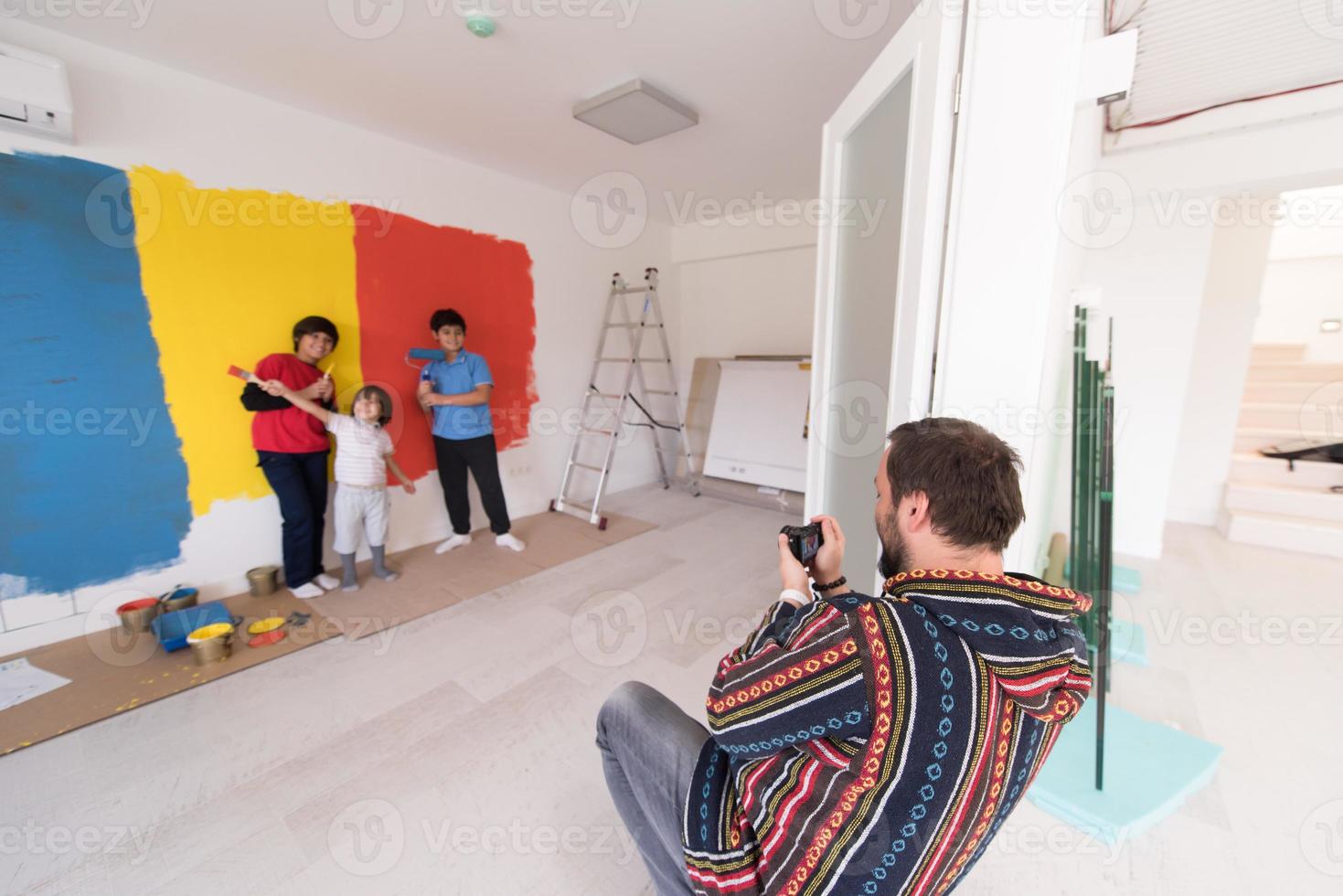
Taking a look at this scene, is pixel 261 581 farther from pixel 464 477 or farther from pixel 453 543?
pixel 464 477

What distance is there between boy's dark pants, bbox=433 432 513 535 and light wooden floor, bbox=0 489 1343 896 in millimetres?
858

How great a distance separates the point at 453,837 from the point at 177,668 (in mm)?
1443

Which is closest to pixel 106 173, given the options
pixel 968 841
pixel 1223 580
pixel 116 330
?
pixel 116 330

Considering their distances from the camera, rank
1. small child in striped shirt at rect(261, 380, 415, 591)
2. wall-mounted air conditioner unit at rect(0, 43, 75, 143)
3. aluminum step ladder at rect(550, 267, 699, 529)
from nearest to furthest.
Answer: wall-mounted air conditioner unit at rect(0, 43, 75, 143) < small child in striped shirt at rect(261, 380, 415, 591) < aluminum step ladder at rect(550, 267, 699, 529)

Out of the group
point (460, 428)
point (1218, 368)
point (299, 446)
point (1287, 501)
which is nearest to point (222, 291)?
point (299, 446)

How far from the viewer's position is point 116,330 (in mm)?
2098

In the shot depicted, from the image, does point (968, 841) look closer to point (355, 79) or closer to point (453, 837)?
point (453, 837)

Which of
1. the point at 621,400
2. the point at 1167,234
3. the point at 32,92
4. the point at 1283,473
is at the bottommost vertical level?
the point at 1283,473

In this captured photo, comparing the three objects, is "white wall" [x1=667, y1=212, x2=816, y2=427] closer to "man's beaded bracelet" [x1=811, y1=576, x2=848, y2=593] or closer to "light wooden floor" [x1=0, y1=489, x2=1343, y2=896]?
"light wooden floor" [x1=0, y1=489, x2=1343, y2=896]

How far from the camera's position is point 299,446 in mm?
2441

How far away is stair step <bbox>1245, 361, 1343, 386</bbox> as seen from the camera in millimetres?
3988

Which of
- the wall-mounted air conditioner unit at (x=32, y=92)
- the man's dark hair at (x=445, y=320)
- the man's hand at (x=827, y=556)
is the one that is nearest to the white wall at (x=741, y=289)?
the man's dark hair at (x=445, y=320)

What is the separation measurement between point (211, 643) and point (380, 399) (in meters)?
1.19

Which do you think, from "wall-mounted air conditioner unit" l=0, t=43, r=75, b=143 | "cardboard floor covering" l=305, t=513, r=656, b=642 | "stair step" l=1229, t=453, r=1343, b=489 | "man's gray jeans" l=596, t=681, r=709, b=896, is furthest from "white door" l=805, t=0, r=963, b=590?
"stair step" l=1229, t=453, r=1343, b=489
